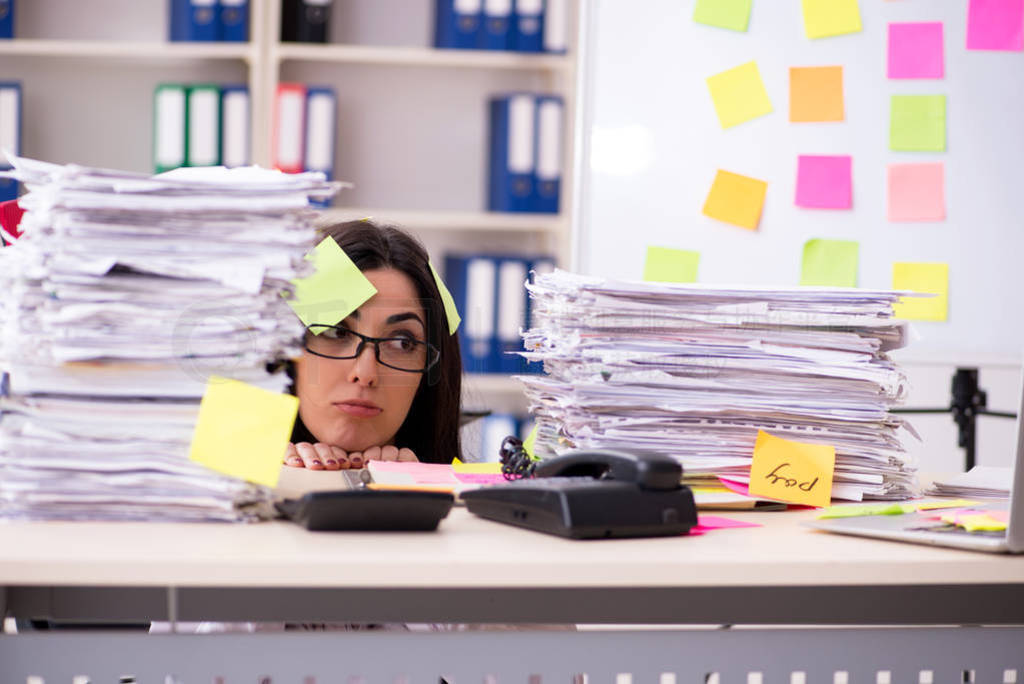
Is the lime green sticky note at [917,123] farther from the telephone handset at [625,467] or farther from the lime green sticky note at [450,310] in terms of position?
the telephone handset at [625,467]

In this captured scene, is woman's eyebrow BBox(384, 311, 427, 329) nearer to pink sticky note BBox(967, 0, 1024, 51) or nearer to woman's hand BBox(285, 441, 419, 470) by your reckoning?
woman's hand BBox(285, 441, 419, 470)

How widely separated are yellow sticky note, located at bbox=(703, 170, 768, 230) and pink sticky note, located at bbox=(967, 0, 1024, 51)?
48 cm

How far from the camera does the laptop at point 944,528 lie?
0.76 meters

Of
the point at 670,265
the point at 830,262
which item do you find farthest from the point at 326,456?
the point at 830,262

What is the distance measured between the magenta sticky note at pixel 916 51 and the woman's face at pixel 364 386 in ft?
3.97

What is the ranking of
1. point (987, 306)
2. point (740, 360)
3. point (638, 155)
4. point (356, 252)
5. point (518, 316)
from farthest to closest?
point (518, 316) < point (638, 155) < point (987, 306) < point (356, 252) < point (740, 360)

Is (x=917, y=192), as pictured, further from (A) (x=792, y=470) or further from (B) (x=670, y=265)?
A: (A) (x=792, y=470)

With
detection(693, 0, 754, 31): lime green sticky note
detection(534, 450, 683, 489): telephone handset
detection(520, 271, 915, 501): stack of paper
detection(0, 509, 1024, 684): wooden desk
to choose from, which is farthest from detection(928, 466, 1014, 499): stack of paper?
detection(693, 0, 754, 31): lime green sticky note

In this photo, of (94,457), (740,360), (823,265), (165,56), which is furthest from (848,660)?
(165,56)

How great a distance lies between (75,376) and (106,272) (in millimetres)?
84

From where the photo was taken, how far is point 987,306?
2.05m

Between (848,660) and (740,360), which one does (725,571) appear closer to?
(848,660)

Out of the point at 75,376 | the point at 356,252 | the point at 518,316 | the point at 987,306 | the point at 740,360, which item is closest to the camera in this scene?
the point at 75,376

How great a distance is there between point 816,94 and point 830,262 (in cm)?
34
